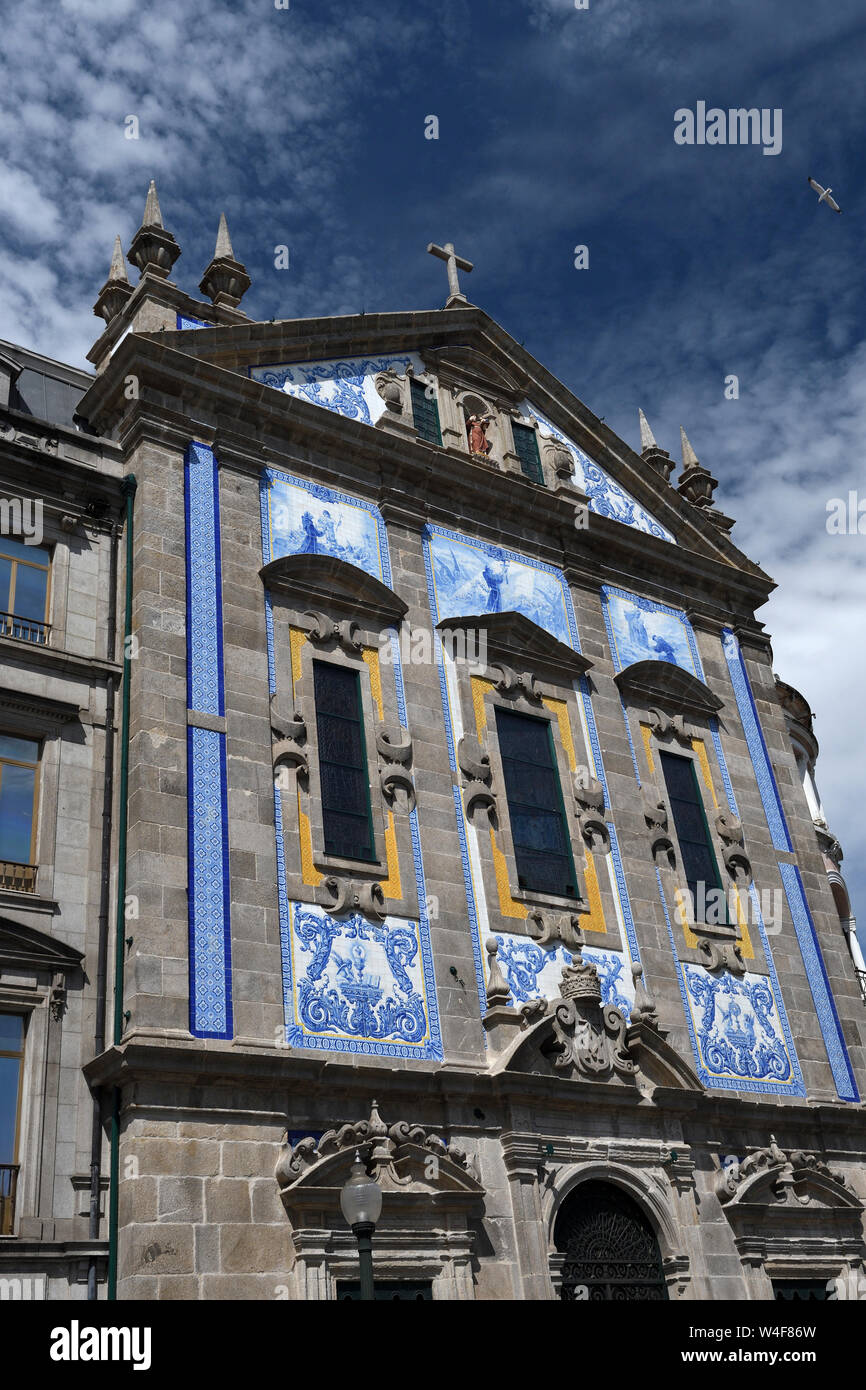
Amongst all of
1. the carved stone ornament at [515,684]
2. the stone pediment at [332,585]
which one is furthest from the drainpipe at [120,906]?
the carved stone ornament at [515,684]

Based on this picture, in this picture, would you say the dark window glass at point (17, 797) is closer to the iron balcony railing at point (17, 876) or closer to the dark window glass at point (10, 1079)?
the iron balcony railing at point (17, 876)

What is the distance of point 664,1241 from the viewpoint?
18.6 metres

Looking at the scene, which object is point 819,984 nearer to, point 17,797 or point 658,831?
point 658,831

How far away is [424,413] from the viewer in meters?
24.3

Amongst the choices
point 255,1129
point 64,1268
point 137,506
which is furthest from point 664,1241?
point 137,506

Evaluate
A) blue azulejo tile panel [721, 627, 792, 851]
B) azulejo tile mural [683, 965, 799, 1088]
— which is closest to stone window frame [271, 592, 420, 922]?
azulejo tile mural [683, 965, 799, 1088]

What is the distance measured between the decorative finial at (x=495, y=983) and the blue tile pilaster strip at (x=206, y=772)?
4008 mm

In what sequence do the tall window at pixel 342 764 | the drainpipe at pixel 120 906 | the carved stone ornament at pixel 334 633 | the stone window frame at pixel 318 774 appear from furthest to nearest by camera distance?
the carved stone ornament at pixel 334 633 → the tall window at pixel 342 764 → the stone window frame at pixel 318 774 → the drainpipe at pixel 120 906

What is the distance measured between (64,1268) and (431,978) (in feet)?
19.6

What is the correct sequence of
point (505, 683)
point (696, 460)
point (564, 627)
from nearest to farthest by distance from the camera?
1. point (505, 683)
2. point (564, 627)
3. point (696, 460)

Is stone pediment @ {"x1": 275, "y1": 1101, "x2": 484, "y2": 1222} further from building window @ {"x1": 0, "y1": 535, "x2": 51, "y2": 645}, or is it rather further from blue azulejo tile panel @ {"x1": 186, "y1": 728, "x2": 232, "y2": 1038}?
building window @ {"x1": 0, "y1": 535, "x2": 51, "y2": 645}

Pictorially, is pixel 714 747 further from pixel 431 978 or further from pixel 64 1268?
pixel 64 1268

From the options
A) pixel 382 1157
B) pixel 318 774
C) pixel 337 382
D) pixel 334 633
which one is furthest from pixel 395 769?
pixel 337 382

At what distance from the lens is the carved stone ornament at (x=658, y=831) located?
22.4 m
